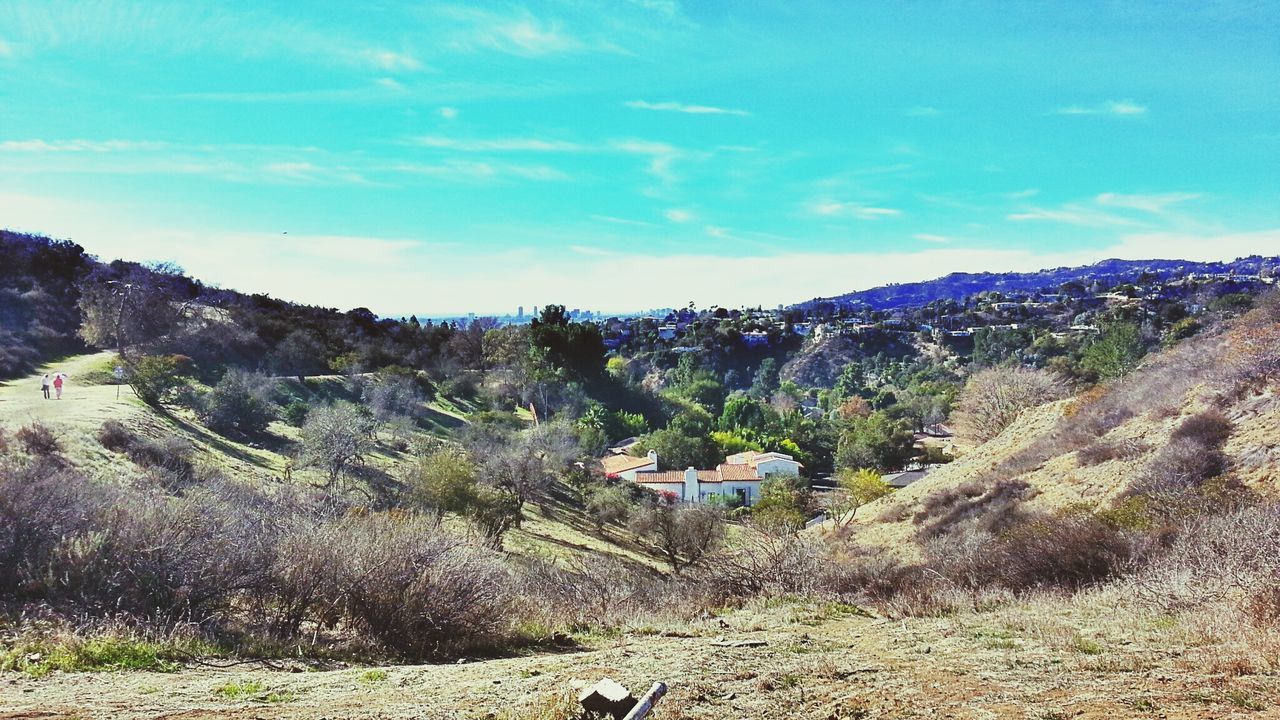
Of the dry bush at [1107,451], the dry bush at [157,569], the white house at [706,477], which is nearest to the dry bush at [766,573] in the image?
the dry bush at [157,569]

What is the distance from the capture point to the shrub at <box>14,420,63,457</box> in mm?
14931

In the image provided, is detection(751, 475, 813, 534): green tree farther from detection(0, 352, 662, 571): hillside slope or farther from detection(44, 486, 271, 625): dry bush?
detection(44, 486, 271, 625): dry bush

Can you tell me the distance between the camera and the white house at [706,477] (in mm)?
34625

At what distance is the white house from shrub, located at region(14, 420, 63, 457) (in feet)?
68.6

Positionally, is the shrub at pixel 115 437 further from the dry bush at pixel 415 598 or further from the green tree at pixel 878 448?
the green tree at pixel 878 448

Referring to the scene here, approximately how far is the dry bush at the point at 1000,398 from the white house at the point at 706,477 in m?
8.62

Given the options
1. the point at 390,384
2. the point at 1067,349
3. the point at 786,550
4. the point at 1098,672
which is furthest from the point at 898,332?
the point at 1098,672

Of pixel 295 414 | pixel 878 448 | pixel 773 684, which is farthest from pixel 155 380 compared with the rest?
pixel 878 448

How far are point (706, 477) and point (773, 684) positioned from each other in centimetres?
3148

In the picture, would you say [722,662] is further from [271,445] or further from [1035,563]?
[271,445]

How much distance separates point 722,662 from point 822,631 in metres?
2.35

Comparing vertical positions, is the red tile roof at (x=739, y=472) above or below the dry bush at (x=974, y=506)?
below

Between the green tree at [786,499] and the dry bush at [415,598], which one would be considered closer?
the dry bush at [415,598]

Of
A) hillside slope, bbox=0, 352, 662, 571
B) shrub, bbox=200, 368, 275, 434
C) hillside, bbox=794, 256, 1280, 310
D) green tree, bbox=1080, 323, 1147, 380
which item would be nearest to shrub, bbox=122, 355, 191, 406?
hillside slope, bbox=0, 352, 662, 571
